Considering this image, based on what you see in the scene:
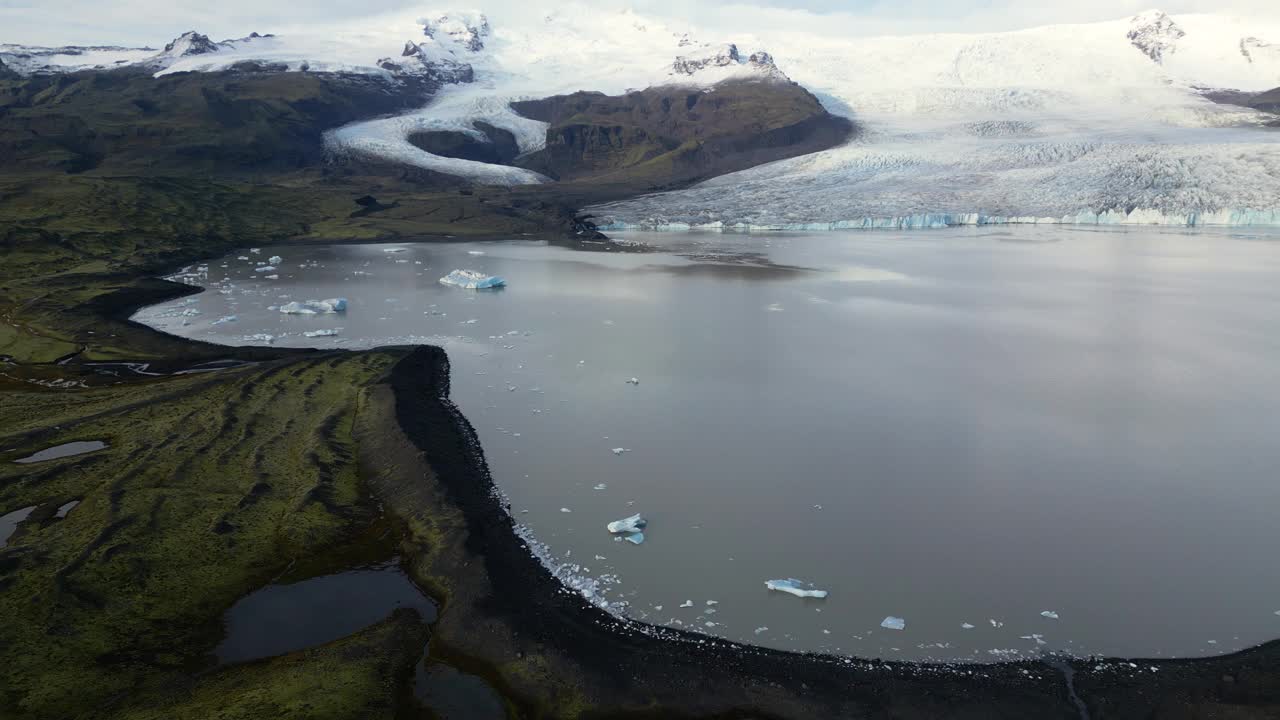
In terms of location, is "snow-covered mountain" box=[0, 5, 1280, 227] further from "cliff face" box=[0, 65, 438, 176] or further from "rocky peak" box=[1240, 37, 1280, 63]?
"cliff face" box=[0, 65, 438, 176]

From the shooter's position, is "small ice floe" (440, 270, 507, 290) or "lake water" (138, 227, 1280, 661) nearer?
"lake water" (138, 227, 1280, 661)

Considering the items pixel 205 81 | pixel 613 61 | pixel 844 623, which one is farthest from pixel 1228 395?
pixel 613 61

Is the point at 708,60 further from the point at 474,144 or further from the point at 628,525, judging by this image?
the point at 628,525

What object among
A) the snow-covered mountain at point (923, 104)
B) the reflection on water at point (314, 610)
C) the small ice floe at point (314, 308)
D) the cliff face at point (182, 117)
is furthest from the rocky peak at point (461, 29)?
the reflection on water at point (314, 610)

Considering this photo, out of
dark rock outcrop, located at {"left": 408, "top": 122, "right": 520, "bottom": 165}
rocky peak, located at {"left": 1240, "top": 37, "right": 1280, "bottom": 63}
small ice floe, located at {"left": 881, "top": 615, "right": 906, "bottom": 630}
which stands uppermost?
rocky peak, located at {"left": 1240, "top": 37, "right": 1280, "bottom": 63}

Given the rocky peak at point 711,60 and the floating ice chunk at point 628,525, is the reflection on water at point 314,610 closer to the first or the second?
the floating ice chunk at point 628,525

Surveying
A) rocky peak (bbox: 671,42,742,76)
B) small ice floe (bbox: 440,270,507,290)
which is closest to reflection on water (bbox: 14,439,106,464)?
small ice floe (bbox: 440,270,507,290)
